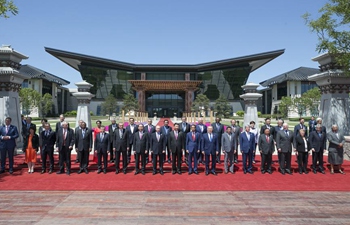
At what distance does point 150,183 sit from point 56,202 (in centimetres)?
264

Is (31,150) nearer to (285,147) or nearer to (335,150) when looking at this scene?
(285,147)

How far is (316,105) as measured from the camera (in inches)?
1647

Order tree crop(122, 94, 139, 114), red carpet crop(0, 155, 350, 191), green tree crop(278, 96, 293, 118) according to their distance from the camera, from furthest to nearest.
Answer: tree crop(122, 94, 139, 114), green tree crop(278, 96, 293, 118), red carpet crop(0, 155, 350, 191)

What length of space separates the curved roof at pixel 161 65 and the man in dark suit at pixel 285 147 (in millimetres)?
53099

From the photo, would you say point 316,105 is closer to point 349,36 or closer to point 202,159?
point 349,36

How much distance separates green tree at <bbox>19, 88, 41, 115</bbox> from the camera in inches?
1609

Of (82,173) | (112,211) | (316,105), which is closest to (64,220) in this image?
(112,211)

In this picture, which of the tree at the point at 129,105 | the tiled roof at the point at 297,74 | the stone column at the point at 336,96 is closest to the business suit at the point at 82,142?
the stone column at the point at 336,96

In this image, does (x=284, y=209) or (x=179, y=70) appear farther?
(x=179, y=70)

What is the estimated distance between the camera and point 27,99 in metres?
41.2

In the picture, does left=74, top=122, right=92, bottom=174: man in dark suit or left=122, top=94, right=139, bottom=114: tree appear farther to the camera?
left=122, top=94, right=139, bottom=114: tree

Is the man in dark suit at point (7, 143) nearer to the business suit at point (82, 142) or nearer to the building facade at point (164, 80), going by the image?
the business suit at point (82, 142)

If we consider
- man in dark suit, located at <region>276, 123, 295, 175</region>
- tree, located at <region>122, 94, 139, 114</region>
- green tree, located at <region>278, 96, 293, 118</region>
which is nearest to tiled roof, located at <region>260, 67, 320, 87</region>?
green tree, located at <region>278, 96, 293, 118</region>

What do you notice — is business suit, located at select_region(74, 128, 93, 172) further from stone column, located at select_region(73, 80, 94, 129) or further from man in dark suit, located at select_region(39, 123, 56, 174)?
stone column, located at select_region(73, 80, 94, 129)
